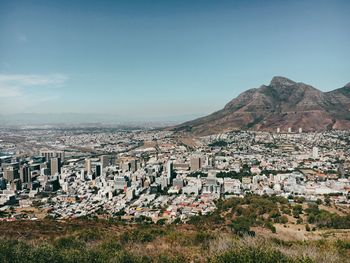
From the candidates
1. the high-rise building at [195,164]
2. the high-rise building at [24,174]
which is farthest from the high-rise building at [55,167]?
the high-rise building at [195,164]

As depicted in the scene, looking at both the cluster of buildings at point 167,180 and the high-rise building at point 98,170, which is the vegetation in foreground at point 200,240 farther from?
the high-rise building at point 98,170

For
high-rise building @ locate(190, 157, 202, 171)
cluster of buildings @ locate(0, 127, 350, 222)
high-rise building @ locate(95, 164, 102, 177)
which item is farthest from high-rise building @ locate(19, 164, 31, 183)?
high-rise building @ locate(190, 157, 202, 171)

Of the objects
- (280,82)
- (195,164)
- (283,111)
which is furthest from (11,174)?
(280,82)

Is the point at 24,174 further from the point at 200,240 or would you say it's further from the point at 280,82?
the point at 280,82

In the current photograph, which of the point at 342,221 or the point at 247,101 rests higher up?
the point at 247,101

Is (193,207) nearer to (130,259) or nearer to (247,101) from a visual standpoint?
(130,259)

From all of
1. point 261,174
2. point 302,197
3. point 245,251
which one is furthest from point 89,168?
point 245,251
